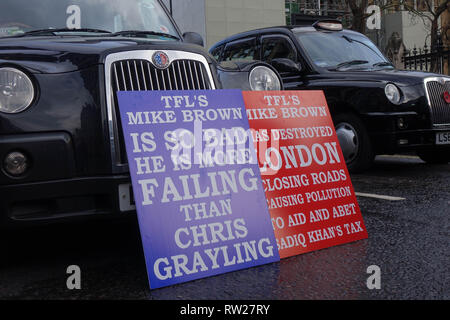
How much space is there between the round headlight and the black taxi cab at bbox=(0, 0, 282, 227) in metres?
3.65

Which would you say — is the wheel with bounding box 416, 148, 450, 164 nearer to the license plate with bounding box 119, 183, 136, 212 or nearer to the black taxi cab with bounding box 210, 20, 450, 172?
the black taxi cab with bounding box 210, 20, 450, 172

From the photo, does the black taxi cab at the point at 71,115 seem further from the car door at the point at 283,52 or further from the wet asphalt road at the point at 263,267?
the car door at the point at 283,52

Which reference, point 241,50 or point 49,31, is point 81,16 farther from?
point 241,50

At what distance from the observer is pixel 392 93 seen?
22.0 feet

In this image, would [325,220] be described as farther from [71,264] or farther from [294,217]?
[71,264]

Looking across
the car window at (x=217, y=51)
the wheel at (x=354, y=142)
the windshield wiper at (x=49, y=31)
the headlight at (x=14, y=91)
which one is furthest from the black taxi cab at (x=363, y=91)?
the headlight at (x=14, y=91)

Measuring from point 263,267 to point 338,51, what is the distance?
514 centimetres

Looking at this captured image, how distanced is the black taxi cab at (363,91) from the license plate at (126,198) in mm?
3376

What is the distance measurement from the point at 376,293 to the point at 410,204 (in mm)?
2437

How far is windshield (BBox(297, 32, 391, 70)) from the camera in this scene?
24.7 feet

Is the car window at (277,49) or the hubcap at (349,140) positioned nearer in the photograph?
the hubcap at (349,140)

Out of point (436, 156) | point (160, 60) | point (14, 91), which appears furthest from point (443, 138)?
point (14, 91)

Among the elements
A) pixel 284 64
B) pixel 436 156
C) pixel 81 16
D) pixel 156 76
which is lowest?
pixel 436 156

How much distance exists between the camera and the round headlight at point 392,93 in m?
6.69
